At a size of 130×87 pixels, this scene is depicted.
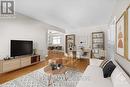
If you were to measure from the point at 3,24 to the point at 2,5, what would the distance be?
73 centimetres

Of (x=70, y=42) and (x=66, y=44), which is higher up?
(x=70, y=42)

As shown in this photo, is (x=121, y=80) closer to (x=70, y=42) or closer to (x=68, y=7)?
(x=68, y=7)

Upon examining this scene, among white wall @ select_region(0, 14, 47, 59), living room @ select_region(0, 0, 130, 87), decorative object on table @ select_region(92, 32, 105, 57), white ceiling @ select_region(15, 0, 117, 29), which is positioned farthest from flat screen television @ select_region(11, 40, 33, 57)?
decorative object on table @ select_region(92, 32, 105, 57)

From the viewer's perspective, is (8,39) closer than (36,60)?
Yes

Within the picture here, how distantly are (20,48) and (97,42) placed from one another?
5.05 m

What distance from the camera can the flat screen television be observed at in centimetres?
423

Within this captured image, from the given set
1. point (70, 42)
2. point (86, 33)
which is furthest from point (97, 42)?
point (70, 42)

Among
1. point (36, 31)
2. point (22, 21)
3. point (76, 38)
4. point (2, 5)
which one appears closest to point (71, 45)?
point (76, 38)

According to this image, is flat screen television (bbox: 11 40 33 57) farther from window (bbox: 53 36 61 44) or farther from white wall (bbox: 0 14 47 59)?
window (bbox: 53 36 61 44)

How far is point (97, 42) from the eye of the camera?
7.02 meters

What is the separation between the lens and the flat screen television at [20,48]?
4.23 meters

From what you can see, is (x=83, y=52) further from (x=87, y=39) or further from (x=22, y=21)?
(x=22, y=21)

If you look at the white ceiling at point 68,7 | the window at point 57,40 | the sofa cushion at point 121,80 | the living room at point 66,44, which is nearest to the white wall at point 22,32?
the living room at point 66,44

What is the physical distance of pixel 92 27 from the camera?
730 centimetres
